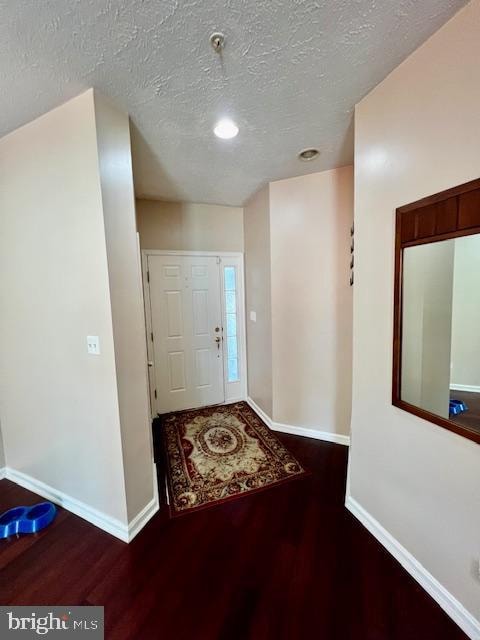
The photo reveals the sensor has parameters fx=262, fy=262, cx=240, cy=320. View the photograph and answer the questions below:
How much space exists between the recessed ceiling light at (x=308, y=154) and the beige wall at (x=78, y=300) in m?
1.27

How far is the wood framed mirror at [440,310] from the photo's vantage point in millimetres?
1088

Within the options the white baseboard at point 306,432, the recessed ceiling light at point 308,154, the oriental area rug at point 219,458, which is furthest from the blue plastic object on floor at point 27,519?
the recessed ceiling light at point 308,154

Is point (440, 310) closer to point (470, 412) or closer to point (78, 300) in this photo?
point (470, 412)

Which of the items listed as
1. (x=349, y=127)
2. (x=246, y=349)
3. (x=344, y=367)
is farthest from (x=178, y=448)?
(x=349, y=127)

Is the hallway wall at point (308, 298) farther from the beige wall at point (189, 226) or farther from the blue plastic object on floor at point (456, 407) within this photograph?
the blue plastic object on floor at point (456, 407)

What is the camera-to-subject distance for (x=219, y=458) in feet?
7.60

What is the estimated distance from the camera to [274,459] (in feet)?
7.52

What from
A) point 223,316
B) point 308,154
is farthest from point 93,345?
point 308,154

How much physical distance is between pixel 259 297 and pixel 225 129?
1.65m

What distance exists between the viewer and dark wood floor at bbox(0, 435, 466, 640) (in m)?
1.15

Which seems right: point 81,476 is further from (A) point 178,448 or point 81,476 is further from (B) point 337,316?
(B) point 337,316

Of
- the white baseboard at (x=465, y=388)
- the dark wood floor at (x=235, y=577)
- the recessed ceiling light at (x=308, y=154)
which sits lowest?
the dark wood floor at (x=235, y=577)

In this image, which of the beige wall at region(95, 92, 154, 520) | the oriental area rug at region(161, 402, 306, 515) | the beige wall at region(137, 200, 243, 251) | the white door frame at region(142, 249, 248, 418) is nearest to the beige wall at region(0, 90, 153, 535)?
the beige wall at region(95, 92, 154, 520)

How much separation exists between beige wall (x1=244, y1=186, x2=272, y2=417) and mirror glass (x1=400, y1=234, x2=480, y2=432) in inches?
58.8
